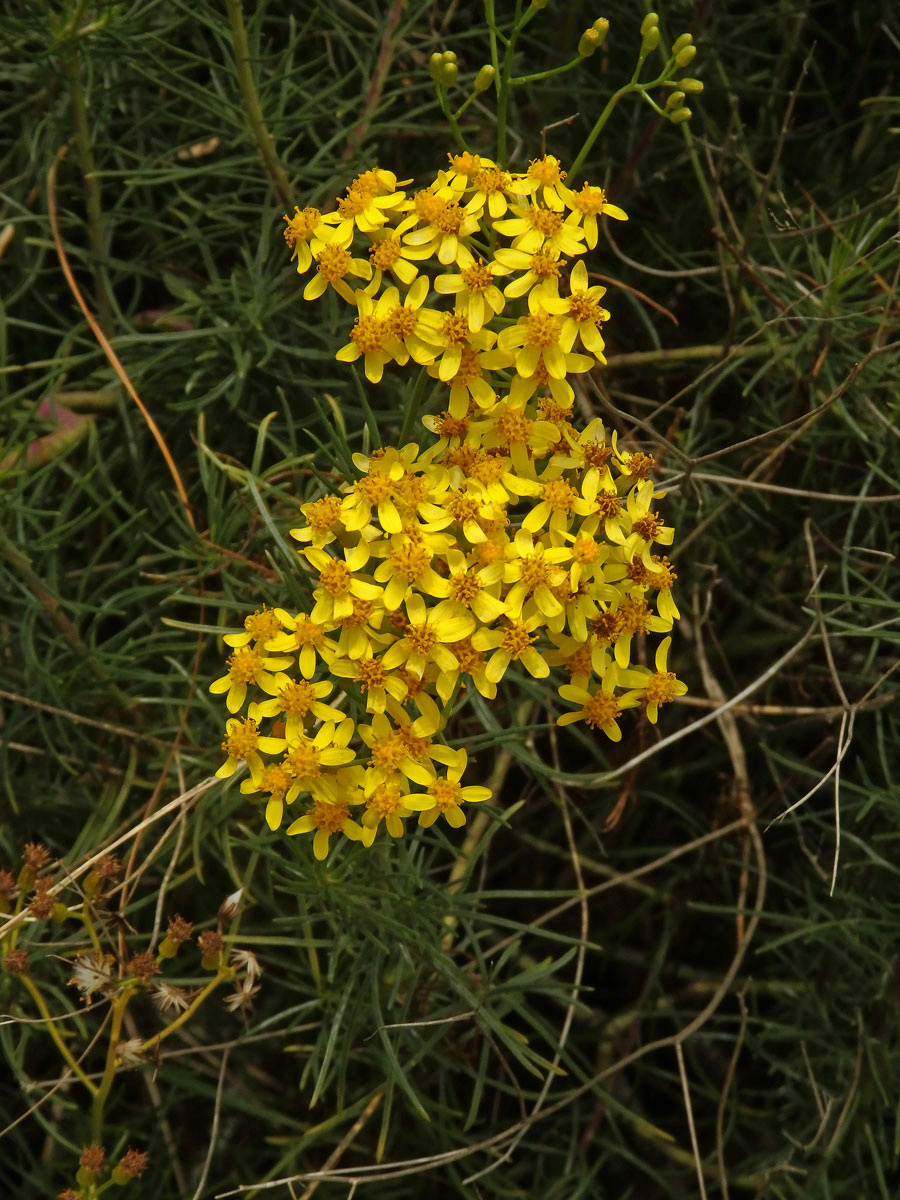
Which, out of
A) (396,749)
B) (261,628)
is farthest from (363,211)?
(396,749)

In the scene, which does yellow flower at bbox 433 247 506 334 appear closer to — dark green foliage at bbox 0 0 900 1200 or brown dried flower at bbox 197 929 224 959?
dark green foliage at bbox 0 0 900 1200

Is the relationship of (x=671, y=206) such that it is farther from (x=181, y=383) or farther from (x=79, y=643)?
(x=79, y=643)

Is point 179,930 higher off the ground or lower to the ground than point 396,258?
lower

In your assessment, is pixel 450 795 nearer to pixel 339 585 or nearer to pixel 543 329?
pixel 339 585

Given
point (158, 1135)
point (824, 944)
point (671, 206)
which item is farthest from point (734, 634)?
point (158, 1135)

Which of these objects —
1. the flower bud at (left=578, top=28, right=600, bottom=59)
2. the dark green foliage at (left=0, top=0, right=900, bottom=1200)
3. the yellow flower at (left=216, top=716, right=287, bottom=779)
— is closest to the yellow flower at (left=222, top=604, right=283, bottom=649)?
the yellow flower at (left=216, top=716, right=287, bottom=779)

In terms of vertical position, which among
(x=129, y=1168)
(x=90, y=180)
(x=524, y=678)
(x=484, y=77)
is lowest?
(x=129, y=1168)
